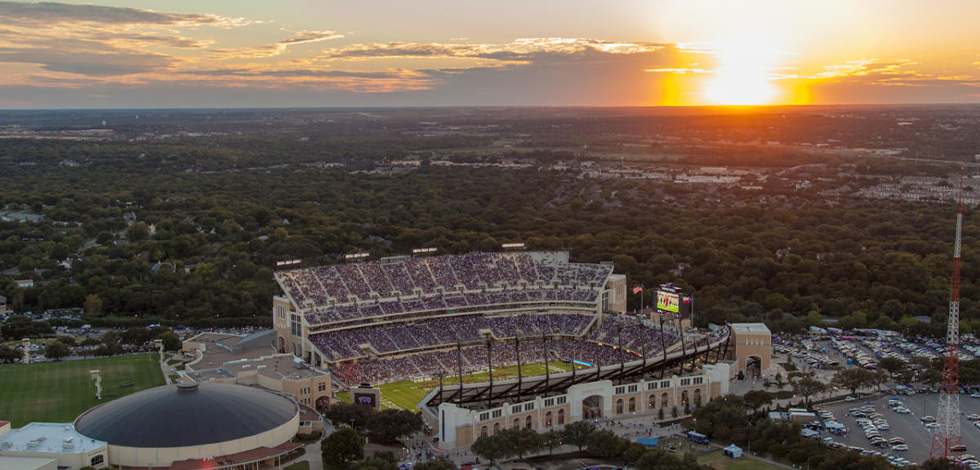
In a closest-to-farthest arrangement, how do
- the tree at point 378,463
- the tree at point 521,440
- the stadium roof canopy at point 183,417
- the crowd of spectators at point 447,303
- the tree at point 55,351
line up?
1. the tree at point 378,463
2. the stadium roof canopy at point 183,417
3. the tree at point 521,440
4. the crowd of spectators at point 447,303
5. the tree at point 55,351

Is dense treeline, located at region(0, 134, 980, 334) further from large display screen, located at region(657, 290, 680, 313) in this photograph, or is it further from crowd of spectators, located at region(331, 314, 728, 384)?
crowd of spectators, located at region(331, 314, 728, 384)

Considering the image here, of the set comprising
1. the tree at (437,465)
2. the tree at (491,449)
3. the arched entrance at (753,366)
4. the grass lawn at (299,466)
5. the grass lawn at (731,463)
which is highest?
the tree at (437,465)

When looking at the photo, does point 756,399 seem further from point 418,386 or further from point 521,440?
point 418,386

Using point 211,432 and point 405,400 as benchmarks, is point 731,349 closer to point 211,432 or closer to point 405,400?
point 405,400

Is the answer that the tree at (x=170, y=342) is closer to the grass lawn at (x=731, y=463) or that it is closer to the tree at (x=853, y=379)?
the grass lawn at (x=731, y=463)

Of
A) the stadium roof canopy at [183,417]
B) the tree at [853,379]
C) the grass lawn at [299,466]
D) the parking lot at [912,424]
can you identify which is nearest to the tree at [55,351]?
the stadium roof canopy at [183,417]

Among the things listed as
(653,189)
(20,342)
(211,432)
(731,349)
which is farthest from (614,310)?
(653,189)

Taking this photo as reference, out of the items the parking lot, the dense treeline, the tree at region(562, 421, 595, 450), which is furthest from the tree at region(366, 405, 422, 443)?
the dense treeline
